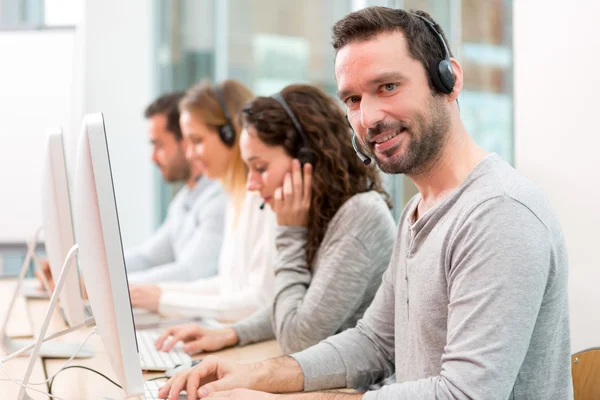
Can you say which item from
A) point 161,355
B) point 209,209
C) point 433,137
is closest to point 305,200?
point 161,355

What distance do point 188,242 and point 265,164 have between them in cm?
110

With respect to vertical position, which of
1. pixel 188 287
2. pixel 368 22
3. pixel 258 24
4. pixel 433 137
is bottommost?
pixel 188 287

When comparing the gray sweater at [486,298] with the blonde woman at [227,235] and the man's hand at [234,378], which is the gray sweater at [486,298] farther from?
the blonde woman at [227,235]

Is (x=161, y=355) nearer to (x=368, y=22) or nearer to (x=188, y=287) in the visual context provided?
(x=188, y=287)

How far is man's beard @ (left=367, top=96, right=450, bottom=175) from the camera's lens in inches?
45.3

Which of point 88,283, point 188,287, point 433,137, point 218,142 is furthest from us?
point 218,142

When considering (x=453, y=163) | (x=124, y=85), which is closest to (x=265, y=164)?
(x=453, y=163)

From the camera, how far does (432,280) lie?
1095 millimetres

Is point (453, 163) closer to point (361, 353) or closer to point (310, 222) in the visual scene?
point (361, 353)

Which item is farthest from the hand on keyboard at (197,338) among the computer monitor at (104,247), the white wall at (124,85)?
the white wall at (124,85)

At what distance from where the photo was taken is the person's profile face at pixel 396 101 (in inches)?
44.8

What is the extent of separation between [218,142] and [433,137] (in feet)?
4.60

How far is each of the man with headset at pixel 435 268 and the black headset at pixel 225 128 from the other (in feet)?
3.84

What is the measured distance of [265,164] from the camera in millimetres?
1761
